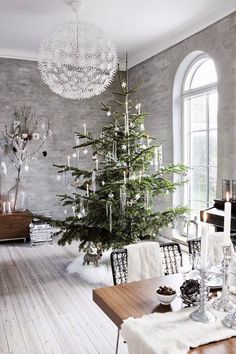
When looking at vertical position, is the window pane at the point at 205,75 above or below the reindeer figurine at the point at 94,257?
above

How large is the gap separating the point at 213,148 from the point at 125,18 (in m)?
2.22

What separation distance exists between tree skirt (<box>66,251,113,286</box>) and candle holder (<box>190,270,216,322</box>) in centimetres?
255

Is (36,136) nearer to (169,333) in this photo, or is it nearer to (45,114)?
(45,114)

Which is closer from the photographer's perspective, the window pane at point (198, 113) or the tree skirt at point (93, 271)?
the tree skirt at point (93, 271)

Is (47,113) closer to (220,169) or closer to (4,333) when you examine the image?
(220,169)

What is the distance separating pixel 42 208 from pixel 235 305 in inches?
216

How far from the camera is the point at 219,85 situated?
15.2ft

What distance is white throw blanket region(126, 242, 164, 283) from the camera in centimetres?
237

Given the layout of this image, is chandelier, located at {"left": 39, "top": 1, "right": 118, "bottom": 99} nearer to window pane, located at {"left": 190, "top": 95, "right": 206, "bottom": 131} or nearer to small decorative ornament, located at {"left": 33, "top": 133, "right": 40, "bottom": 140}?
window pane, located at {"left": 190, "top": 95, "right": 206, "bottom": 131}

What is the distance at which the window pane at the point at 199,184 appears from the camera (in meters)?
5.41

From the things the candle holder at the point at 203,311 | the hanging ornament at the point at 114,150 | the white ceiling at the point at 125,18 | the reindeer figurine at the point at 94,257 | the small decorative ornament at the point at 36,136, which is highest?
the white ceiling at the point at 125,18

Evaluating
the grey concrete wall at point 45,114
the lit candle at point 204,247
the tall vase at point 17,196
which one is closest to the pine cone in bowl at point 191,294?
the lit candle at point 204,247

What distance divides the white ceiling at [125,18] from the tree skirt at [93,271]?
3.28 meters

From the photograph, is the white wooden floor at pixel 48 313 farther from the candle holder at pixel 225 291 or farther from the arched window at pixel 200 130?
the arched window at pixel 200 130
